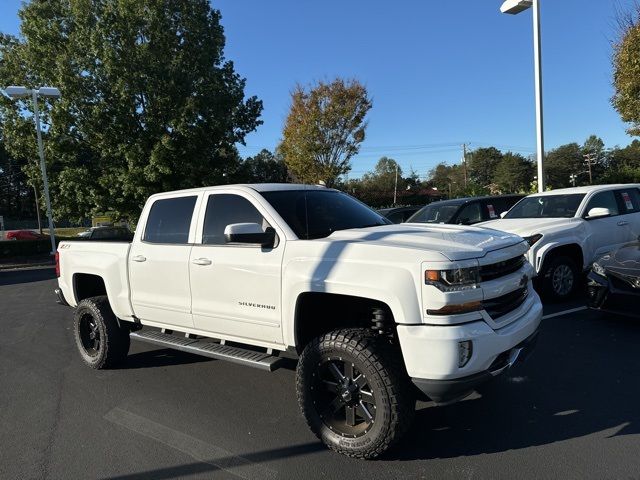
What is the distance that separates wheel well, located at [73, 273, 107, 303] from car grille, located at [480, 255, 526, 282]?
4526 mm

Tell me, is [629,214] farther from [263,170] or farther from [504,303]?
[263,170]

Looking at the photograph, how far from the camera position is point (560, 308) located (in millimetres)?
6945

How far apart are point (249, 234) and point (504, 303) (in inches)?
74.9

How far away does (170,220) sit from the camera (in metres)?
4.82

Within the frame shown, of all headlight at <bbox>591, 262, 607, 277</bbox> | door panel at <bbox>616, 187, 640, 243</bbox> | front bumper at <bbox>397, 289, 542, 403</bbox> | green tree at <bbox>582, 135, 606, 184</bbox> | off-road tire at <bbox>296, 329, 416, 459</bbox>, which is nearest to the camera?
front bumper at <bbox>397, 289, 542, 403</bbox>

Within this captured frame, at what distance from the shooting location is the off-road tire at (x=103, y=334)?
523cm

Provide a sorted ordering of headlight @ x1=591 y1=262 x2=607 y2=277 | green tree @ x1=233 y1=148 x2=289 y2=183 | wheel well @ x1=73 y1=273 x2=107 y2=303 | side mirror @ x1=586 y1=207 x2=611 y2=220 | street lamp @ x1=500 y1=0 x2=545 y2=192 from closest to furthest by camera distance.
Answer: wheel well @ x1=73 y1=273 x2=107 y2=303
headlight @ x1=591 y1=262 x2=607 y2=277
side mirror @ x1=586 y1=207 x2=611 y2=220
street lamp @ x1=500 y1=0 x2=545 y2=192
green tree @ x1=233 y1=148 x2=289 y2=183

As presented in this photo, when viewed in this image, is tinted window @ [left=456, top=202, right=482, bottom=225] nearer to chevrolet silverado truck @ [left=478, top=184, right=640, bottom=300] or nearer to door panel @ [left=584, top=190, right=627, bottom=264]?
chevrolet silverado truck @ [left=478, top=184, right=640, bottom=300]

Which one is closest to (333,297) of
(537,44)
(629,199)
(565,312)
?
(565,312)

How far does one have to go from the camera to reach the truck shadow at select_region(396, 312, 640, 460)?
11.1ft

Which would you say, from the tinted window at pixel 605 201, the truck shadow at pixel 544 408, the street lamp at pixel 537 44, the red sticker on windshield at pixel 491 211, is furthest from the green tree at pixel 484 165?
the truck shadow at pixel 544 408

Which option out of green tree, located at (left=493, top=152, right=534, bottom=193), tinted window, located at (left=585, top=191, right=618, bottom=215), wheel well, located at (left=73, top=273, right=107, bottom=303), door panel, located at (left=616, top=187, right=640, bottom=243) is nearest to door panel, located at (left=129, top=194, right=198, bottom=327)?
wheel well, located at (left=73, top=273, right=107, bottom=303)

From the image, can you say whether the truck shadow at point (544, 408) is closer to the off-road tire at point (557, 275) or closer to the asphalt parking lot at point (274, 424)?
the asphalt parking lot at point (274, 424)

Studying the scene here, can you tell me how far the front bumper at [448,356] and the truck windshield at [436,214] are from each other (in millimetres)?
6974
